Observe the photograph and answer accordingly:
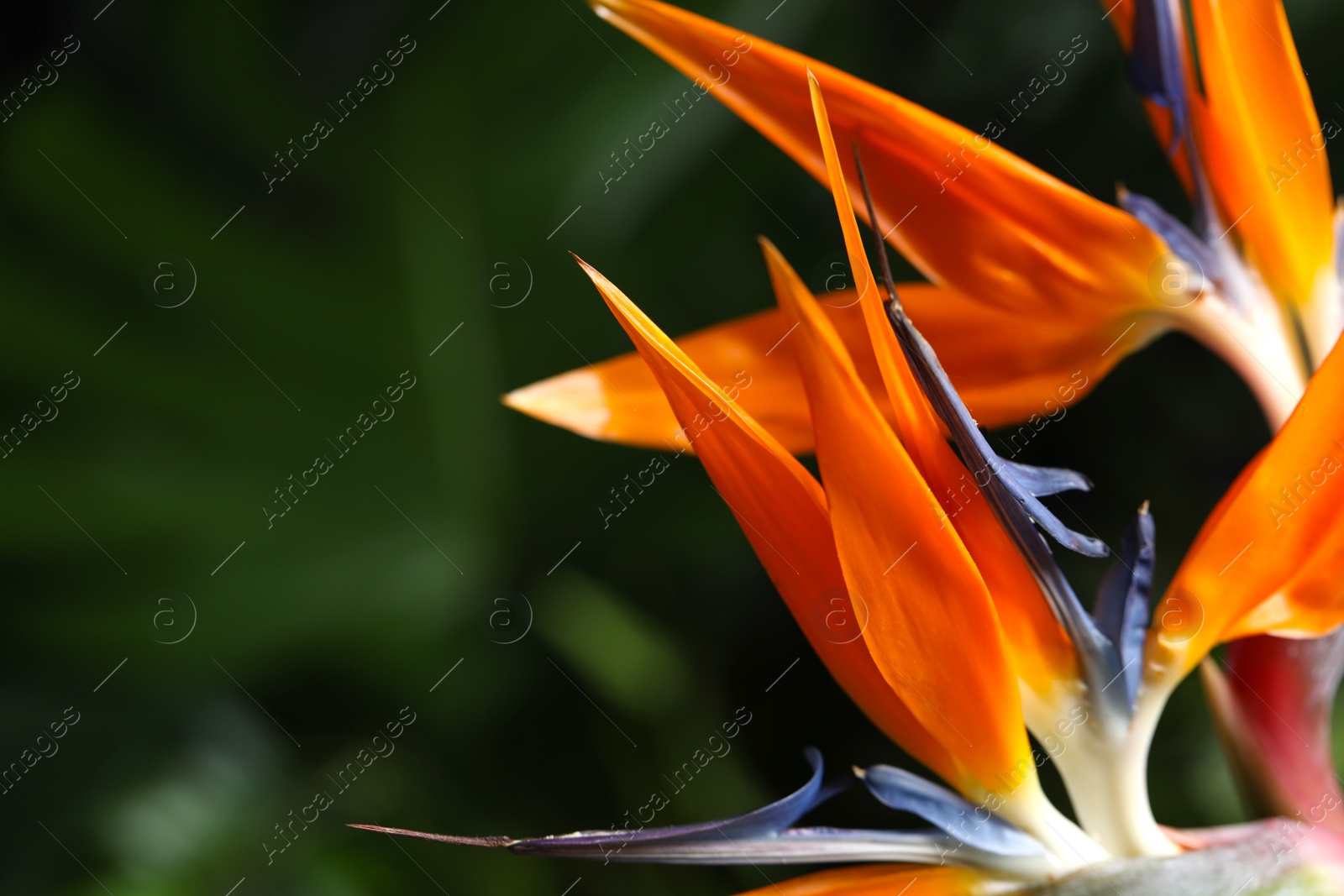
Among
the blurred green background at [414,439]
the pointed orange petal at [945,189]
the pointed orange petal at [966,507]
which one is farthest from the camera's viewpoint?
the blurred green background at [414,439]

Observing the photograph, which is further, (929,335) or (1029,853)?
(929,335)

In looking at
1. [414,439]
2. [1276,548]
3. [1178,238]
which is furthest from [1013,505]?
[414,439]

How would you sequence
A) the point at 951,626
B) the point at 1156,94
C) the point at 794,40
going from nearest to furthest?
the point at 951,626 < the point at 1156,94 < the point at 794,40

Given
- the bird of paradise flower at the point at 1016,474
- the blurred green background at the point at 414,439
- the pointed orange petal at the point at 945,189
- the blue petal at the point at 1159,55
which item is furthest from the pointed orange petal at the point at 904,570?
the blurred green background at the point at 414,439

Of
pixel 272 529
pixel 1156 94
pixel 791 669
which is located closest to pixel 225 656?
pixel 272 529

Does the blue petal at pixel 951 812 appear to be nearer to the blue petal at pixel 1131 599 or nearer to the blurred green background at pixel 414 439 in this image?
the blue petal at pixel 1131 599

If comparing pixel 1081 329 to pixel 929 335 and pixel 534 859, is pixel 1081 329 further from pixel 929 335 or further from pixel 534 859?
pixel 534 859
